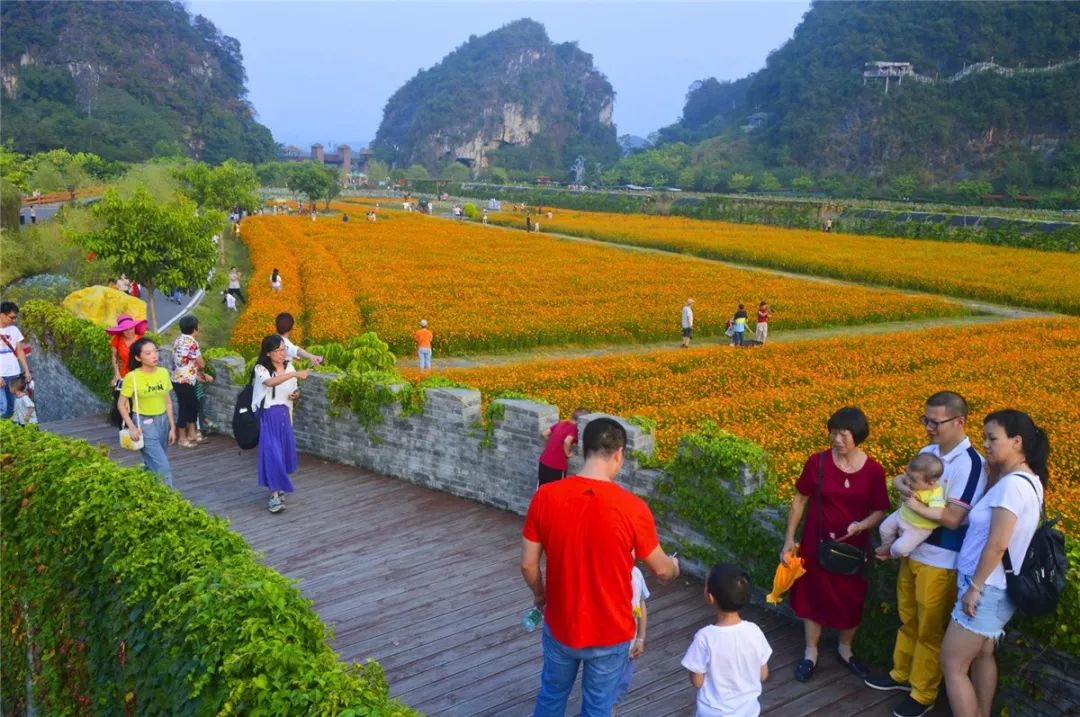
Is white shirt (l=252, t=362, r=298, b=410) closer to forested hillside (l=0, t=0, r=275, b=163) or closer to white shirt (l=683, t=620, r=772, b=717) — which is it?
white shirt (l=683, t=620, r=772, b=717)

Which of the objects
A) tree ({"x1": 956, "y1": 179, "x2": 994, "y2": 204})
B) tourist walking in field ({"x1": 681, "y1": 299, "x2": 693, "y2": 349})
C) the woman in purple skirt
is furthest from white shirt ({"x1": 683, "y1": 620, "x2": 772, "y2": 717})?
tree ({"x1": 956, "y1": 179, "x2": 994, "y2": 204})

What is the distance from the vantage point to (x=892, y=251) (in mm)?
41438

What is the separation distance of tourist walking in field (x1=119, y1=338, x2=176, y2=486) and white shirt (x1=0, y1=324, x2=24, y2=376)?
15.0 ft

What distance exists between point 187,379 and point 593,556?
7874mm

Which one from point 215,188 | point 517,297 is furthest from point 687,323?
point 215,188

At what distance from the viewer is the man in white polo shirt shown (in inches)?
176

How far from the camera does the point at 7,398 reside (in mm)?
11258

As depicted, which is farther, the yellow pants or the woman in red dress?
the woman in red dress

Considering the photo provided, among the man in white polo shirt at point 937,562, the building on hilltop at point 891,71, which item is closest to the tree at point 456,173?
the building on hilltop at point 891,71

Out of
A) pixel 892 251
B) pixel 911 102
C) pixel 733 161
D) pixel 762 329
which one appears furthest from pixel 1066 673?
pixel 733 161

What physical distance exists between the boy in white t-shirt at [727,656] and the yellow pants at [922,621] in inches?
57.7

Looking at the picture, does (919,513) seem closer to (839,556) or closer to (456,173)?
(839,556)

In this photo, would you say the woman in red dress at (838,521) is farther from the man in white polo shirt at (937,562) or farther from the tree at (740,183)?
the tree at (740,183)

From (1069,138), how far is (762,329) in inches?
3655
